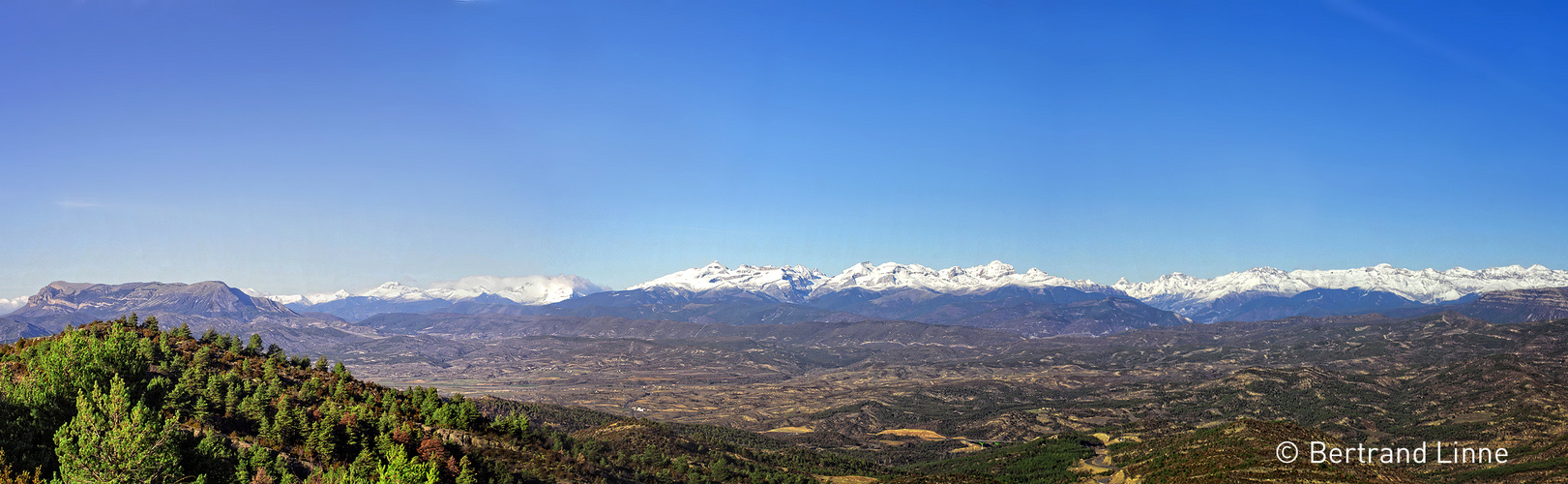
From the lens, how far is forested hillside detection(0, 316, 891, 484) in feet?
209

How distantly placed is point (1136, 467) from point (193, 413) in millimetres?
158217

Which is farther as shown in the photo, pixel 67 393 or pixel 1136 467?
pixel 1136 467

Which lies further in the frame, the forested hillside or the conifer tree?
the forested hillside

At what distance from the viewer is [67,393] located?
80.9 meters

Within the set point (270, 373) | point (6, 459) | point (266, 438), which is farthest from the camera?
point (270, 373)

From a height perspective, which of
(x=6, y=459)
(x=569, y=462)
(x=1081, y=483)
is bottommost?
(x=1081, y=483)

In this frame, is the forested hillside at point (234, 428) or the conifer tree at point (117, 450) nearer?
the conifer tree at point (117, 450)

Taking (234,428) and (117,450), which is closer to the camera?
(117,450)

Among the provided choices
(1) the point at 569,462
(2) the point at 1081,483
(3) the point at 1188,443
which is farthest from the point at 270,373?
(3) the point at 1188,443

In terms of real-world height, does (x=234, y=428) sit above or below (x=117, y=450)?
below

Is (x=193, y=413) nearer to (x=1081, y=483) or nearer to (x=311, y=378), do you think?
(x=311, y=378)

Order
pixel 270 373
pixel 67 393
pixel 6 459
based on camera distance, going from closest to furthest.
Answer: pixel 6 459 → pixel 67 393 → pixel 270 373

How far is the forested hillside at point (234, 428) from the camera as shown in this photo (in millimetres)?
63844

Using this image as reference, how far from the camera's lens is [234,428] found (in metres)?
95.8
